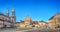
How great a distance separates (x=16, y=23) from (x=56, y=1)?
5.74ft

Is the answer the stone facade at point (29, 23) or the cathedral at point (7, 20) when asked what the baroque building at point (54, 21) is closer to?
the stone facade at point (29, 23)

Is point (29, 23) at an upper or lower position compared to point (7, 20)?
lower

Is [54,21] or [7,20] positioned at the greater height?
[7,20]

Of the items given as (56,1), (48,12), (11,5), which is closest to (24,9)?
(11,5)

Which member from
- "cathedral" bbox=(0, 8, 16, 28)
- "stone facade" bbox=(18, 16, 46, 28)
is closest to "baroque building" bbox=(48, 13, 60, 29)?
"stone facade" bbox=(18, 16, 46, 28)

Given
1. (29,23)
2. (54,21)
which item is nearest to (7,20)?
(29,23)

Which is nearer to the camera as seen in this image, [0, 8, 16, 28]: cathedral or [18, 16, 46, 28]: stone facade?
[0, 8, 16, 28]: cathedral

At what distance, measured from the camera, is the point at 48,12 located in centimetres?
507

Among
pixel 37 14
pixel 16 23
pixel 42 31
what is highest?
pixel 37 14

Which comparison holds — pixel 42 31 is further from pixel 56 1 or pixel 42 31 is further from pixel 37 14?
pixel 56 1

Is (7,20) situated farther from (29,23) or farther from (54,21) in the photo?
(54,21)

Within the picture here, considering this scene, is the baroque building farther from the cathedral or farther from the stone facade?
the cathedral

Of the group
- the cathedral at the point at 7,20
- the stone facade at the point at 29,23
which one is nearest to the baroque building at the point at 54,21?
the stone facade at the point at 29,23

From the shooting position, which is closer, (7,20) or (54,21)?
(7,20)
